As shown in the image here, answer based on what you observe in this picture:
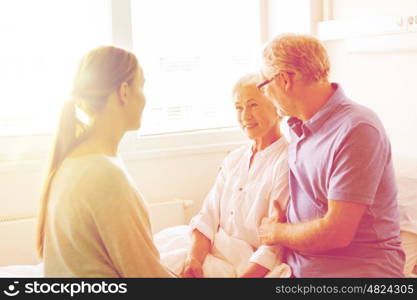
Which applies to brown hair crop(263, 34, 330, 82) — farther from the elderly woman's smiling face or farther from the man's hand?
the man's hand

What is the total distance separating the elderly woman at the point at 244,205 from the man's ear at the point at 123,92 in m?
0.78

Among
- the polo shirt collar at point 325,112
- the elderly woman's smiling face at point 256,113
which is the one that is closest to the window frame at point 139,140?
the elderly woman's smiling face at point 256,113

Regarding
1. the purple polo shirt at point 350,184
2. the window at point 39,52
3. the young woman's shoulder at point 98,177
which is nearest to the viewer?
the young woman's shoulder at point 98,177

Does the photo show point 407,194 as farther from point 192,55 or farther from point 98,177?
point 192,55

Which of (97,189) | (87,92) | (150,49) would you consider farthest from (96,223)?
(150,49)

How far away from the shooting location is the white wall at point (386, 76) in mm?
2248

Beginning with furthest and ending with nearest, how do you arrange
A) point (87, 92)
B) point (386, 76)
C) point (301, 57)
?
1. point (386, 76)
2. point (301, 57)
3. point (87, 92)

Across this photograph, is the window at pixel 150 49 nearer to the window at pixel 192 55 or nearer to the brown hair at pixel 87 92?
the window at pixel 192 55

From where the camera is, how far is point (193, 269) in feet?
6.31

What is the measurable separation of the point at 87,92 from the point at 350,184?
79cm

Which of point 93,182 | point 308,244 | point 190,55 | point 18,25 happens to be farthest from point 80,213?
point 190,55

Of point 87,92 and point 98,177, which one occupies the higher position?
point 87,92

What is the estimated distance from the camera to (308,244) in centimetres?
171

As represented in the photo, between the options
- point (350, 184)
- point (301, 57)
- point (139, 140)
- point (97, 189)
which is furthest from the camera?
point (139, 140)
